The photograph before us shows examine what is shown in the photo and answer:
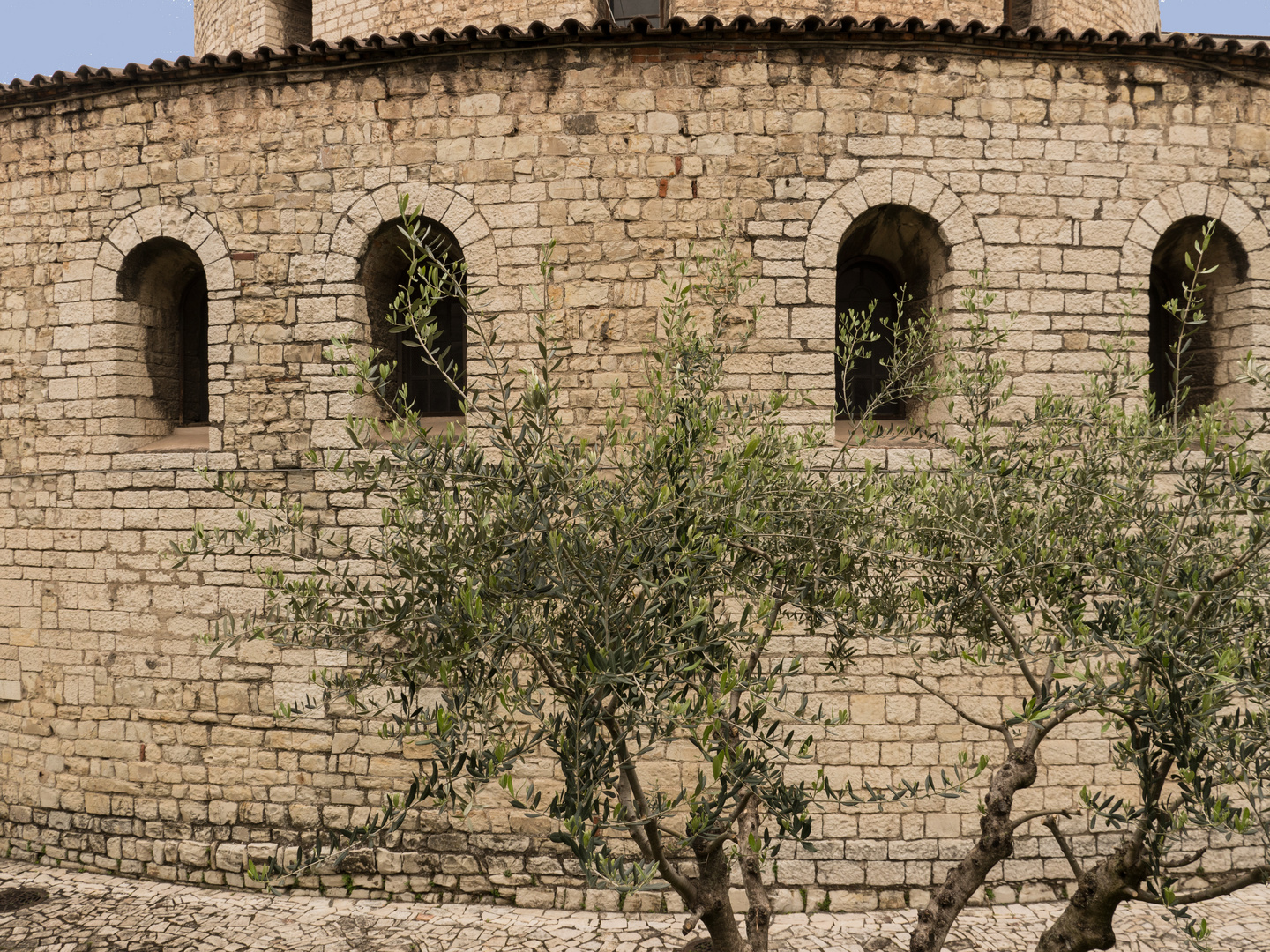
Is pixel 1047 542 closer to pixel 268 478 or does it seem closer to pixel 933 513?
pixel 933 513

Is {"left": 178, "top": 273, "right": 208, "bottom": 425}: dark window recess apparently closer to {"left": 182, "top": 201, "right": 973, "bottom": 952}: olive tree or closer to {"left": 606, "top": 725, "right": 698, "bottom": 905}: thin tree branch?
{"left": 182, "top": 201, "right": 973, "bottom": 952}: olive tree

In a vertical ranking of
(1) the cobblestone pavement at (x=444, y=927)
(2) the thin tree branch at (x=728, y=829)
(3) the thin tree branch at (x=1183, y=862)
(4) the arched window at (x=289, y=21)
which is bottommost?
(1) the cobblestone pavement at (x=444, y=927)

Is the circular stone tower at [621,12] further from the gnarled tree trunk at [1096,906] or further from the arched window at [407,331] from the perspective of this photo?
the gnarled tree trunk at [1096,906]

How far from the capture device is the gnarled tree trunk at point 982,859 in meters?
3.49

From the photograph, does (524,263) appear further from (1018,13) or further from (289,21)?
(1018,13)

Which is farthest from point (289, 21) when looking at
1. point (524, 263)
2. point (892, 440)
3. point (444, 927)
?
point (444, 927)

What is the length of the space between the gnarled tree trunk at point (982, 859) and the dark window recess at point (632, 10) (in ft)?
22.3

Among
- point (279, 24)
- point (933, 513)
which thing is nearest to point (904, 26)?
point (933, 513)

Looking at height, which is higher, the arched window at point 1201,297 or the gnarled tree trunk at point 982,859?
the arched window at point 1201,297

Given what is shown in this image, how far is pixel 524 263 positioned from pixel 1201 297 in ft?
15.9

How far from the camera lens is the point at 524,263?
5387 mm

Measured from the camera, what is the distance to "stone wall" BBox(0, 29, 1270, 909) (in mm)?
5297

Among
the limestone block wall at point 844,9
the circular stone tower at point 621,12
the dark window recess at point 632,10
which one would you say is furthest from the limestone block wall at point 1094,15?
the dark window recess at point 632,10

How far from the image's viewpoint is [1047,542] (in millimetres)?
3168
